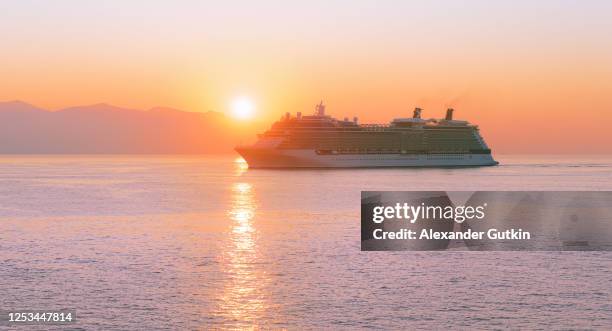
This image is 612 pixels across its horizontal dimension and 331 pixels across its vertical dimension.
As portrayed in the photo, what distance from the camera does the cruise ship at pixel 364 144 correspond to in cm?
12556

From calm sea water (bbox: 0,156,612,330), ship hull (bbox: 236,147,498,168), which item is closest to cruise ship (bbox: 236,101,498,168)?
ship hull (bbox: 236,147,498,168)

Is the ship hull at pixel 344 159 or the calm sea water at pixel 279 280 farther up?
the calm sea water at pixel 279 280

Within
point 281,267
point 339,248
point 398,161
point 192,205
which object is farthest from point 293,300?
point 398,161

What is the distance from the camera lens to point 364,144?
438 ft

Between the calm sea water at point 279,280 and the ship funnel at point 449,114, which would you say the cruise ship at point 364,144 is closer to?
the ship funnel at point 449,114

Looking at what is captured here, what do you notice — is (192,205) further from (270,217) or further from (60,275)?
(60,275)

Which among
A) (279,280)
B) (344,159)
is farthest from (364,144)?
(279,280)

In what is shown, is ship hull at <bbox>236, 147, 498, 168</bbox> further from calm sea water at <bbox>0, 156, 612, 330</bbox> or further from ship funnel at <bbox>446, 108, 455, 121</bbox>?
calm sea water at <bbox>0, 156, 612, 330</bbox>

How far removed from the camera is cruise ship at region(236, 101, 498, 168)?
412 feet

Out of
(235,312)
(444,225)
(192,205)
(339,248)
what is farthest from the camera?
(192,205)

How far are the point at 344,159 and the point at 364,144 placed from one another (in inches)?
244

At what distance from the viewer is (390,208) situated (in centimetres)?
5466

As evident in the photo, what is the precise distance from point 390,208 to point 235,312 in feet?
115

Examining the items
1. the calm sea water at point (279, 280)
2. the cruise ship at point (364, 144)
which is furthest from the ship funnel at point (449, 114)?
the calm sea water at point (279, 280)
